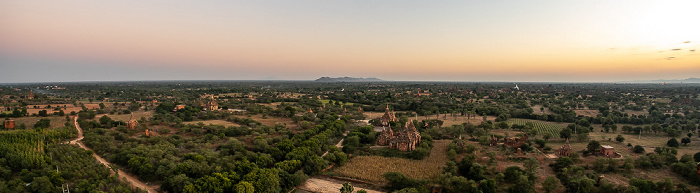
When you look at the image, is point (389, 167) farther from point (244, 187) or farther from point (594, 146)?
point (594, 146)

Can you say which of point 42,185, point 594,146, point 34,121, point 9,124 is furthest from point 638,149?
point 34,121

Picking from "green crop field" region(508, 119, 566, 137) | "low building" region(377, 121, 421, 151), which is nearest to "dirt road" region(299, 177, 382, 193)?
"low building" region(377, 121, 421, 151)

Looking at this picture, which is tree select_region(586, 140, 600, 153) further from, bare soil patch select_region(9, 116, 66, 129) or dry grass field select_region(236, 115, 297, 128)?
bare soil patch select_region(9, 116, 66, 129)

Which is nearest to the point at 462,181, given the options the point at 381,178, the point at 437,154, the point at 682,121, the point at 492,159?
A: the point at 381,178

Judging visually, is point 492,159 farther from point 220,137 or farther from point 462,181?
point 220,137

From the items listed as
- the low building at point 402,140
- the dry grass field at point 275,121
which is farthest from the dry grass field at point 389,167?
the dry grass field at point 275,121

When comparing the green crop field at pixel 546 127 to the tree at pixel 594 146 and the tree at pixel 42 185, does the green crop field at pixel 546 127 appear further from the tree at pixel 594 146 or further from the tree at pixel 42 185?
the tree at pixel 42 185

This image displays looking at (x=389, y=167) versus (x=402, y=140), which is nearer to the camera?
(x=389, y=167)

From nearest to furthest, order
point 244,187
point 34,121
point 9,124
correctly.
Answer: point 244,187
point 9,124
point 34,121
